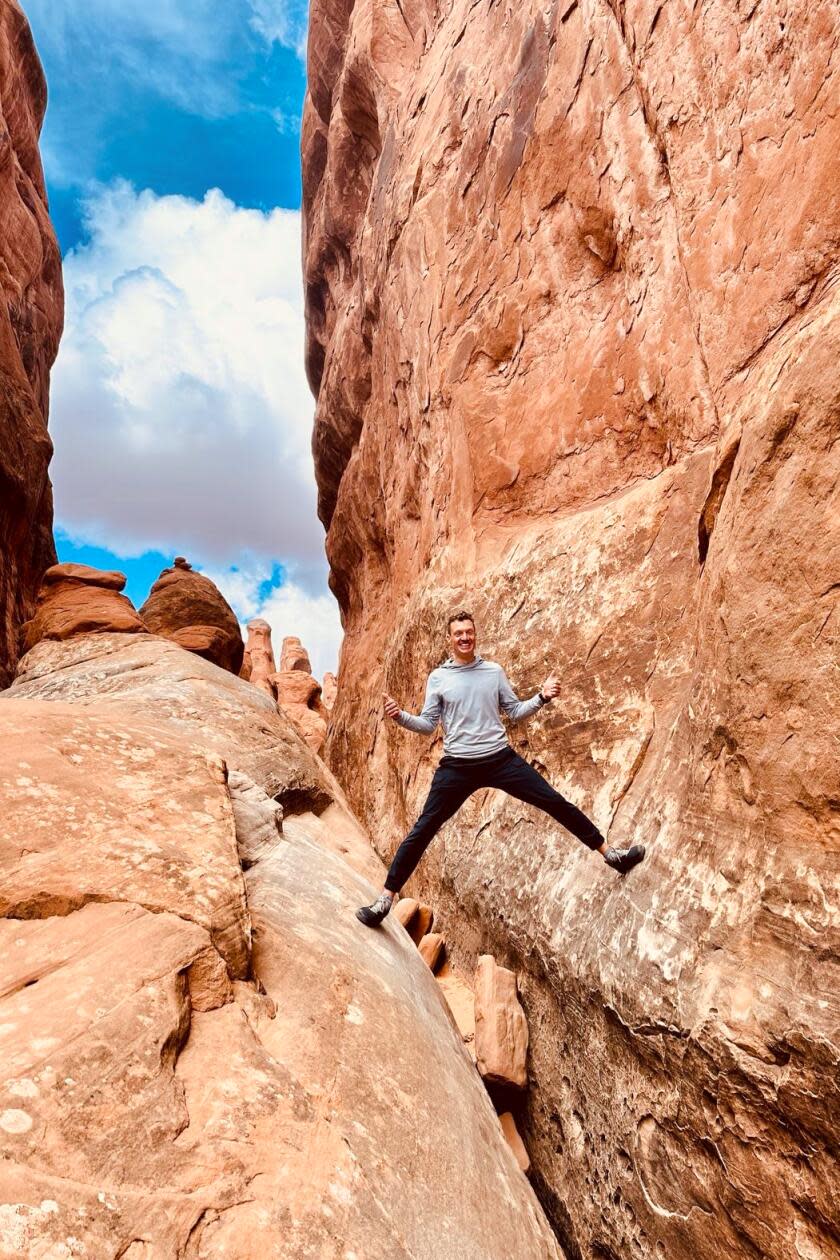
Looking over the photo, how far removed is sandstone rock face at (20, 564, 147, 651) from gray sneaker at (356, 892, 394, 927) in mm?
12243

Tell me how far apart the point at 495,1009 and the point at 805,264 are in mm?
6824

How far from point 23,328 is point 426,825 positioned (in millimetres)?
26829

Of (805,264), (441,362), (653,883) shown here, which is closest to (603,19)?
(441,362)

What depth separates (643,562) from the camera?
23.4 feet

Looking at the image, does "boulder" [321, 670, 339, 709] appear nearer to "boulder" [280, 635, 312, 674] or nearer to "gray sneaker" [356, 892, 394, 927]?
"boulder" [280, 635, 312, 674]

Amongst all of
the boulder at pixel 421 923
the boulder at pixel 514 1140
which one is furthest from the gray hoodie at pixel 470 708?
the boulder at pixel 421 923

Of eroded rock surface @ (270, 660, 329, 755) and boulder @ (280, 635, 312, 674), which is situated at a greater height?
boulder @ (280, 635, 312, 674)

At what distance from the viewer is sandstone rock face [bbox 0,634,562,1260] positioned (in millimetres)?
2805

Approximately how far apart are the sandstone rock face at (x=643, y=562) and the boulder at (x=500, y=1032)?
0.17 m

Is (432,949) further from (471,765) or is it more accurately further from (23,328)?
(23,328)

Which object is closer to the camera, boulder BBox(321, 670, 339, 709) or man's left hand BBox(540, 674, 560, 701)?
man's left hand BBox(540, 674, 560, 701)

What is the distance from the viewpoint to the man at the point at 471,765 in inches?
221

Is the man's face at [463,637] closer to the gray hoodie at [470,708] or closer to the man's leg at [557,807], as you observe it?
the gray hoodie at [470,708]

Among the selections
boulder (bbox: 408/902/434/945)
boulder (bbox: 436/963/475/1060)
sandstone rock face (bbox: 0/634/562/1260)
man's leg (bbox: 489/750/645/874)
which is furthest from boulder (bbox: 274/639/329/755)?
sandstone rock face (bbox: 0/634/562/1260)
